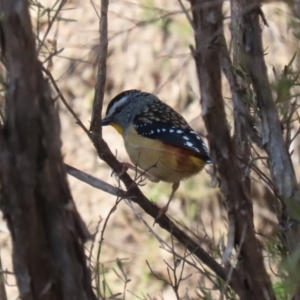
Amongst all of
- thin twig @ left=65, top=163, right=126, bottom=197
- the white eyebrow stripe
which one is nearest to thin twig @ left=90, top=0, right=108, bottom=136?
thin twig @ left=65, top=163, right=126, bottom=197

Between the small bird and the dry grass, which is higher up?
the dry grass

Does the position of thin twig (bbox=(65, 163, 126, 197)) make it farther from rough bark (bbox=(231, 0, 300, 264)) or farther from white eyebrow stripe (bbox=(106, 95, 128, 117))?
white eyebrow stripe (bbox=(106, 95, 128, 117))

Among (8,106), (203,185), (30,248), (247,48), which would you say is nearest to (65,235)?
(30,248)

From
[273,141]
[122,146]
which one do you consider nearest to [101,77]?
[273,141]

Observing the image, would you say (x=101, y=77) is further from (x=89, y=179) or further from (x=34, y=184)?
(x=34, y=184)

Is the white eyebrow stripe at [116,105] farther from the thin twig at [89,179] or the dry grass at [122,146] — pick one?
the thin twig at [89,179]

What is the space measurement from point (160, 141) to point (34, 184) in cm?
243

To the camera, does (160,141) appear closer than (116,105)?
Yes

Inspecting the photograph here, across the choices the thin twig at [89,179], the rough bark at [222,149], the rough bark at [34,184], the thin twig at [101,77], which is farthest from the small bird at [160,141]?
the rough bark at [34,184]

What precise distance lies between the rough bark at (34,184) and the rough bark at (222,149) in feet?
1.11

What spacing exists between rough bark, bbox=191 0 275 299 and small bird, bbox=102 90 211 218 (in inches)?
69.7

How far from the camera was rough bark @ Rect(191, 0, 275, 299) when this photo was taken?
1547mm

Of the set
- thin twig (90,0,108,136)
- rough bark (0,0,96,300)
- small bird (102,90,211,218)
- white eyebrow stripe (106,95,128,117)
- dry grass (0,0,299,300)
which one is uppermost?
dry grass (0,0,299,300)

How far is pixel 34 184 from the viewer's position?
62.7 inches
